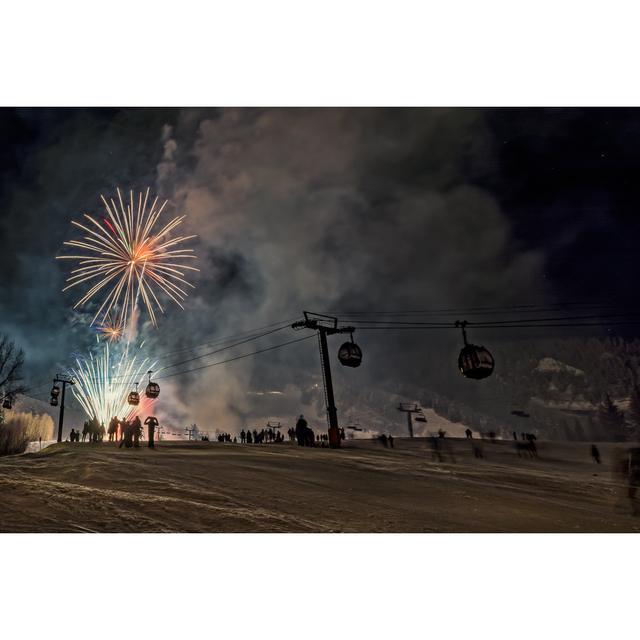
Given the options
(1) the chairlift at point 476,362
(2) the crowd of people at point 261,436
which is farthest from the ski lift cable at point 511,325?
(2) the crowd of people at point 261,436

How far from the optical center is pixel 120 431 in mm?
7648

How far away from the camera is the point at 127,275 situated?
251 inches

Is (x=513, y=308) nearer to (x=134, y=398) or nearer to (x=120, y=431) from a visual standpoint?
(x=134, y=398)

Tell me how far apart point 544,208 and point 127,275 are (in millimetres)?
5992

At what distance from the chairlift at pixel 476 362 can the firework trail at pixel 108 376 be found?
4.30m

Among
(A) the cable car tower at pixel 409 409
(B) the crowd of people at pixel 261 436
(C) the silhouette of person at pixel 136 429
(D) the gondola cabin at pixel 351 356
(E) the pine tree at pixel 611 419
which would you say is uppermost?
(D) the gondola cabin at pixel 351 356

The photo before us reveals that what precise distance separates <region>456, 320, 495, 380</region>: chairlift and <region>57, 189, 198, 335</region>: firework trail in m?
3.85

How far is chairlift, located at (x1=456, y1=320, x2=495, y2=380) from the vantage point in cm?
515

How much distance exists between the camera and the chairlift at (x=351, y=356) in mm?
6008

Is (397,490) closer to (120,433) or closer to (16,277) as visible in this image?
(120,433)

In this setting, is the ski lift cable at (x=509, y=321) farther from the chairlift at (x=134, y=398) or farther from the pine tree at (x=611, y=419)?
the chairlift at (x=134, y=398)

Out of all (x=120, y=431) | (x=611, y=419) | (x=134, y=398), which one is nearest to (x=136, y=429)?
(x=134, y=398)

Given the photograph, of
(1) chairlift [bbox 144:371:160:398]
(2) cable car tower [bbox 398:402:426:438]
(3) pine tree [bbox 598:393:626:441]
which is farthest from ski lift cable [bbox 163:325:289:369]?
(3) pine tree [bbox 598:393:626:441]
